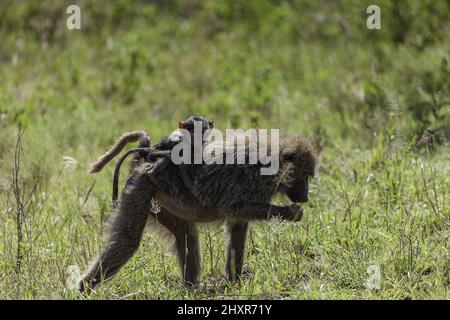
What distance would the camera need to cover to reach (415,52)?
9.41 meters

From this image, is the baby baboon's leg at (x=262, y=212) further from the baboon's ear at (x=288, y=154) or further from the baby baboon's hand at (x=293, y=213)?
the baboon's ear at (x=288, y=154)

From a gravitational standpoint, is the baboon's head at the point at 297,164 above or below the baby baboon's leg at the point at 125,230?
above

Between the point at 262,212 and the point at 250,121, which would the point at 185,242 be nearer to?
the point at 262,212

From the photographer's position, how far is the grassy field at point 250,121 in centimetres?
483

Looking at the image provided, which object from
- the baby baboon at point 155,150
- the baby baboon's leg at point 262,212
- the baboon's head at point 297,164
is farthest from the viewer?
the baboon's head at point 297,164

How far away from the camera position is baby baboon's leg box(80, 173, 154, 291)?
4.66 metres

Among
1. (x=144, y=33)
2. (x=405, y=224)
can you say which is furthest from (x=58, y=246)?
(x=144, y=33)

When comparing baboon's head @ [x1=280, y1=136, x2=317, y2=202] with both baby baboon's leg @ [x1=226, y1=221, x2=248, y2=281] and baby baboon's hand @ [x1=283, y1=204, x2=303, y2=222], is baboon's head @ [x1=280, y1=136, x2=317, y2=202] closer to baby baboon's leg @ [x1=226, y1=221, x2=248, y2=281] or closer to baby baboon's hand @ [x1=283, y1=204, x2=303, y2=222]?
baby baboon's hand @ [x1=283, y1=204, x2=303, y2=222]

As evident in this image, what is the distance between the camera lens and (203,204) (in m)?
4.77

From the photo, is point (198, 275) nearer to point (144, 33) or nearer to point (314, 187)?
point (314, 187)

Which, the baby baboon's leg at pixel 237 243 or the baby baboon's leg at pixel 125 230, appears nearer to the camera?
the baby baboon's leg at pixel 125 230

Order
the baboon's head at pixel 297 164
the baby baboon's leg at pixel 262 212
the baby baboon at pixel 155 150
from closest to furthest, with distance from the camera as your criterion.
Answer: the baby baboon's leg at pixel 262 212 < the baby baboon at pixel 155 150 < the baboon's head at pixel 297 164

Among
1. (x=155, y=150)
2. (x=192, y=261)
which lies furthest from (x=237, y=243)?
(x=155, y=150)

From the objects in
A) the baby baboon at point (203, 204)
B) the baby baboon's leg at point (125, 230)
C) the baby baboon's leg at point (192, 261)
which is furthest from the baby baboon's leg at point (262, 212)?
the baby baboon's leg at point (125, 230)
